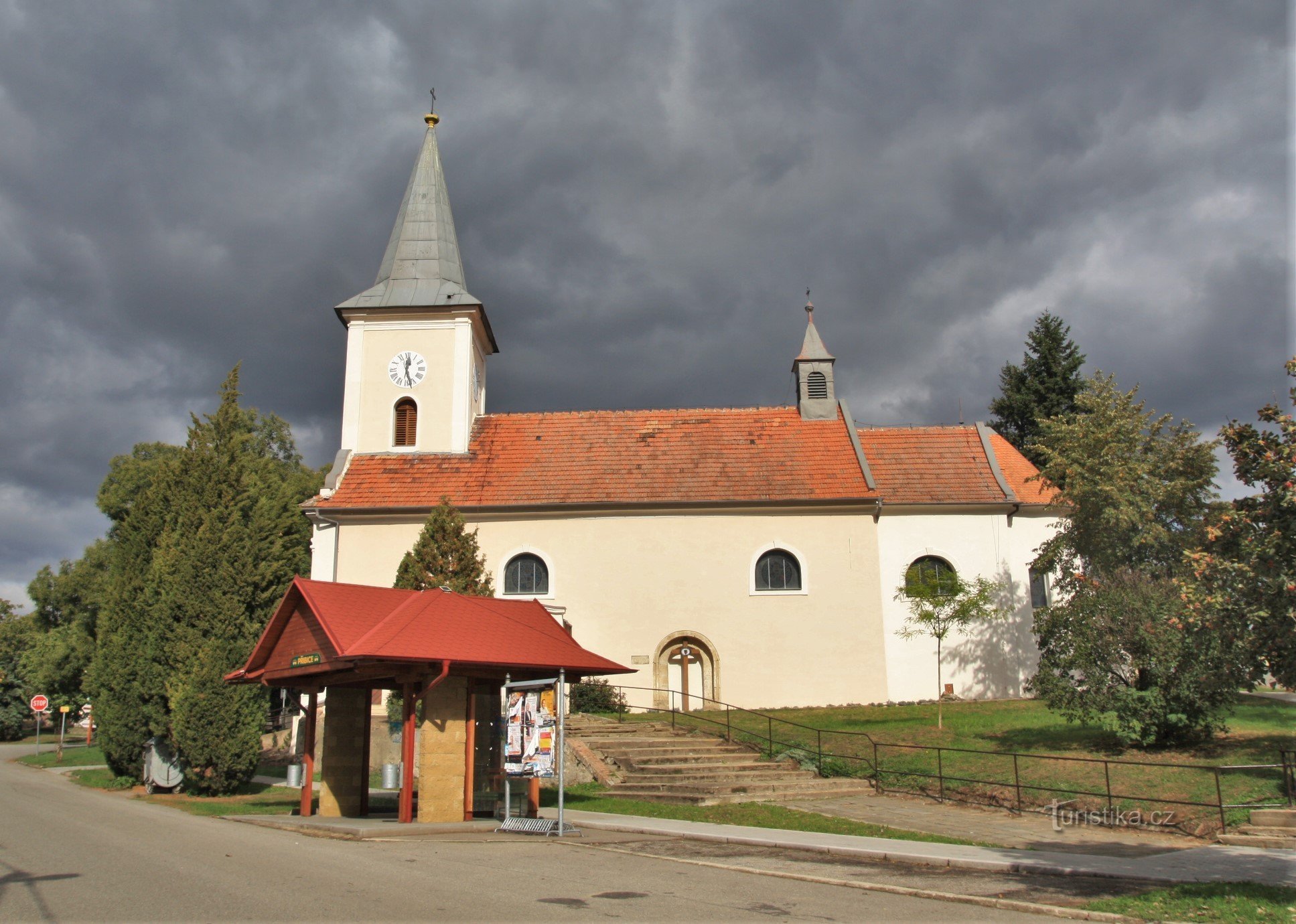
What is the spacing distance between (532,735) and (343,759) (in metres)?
4.52

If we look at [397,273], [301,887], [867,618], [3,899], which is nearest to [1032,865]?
[301,887]

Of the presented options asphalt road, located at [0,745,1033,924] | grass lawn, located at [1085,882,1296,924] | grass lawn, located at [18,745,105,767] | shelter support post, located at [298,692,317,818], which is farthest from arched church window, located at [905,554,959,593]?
grass lawn, located at [18,745,105,767]

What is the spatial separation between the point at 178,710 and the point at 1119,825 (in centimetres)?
1964

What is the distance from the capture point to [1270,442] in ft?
26.2

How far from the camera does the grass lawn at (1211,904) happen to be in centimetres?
759

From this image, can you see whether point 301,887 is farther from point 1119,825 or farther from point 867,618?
point 867,618

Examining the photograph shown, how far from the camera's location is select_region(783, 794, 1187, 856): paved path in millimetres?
12297

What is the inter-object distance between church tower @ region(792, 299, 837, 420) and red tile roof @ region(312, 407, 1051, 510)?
0.65 metres

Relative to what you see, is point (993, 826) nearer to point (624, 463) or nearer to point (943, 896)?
point (943, 896)

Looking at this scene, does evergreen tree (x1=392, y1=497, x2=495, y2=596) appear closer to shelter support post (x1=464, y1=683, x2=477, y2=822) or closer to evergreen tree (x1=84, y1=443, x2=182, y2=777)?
evergreen tree (x1=84, y1=443, x2=182, y2=777)

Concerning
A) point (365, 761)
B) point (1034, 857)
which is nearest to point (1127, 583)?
point (1034, 857)

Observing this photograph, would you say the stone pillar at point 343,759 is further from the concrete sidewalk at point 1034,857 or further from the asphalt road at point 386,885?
the concrete sidewalk at point 1034,857

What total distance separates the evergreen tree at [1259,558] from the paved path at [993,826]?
476 centimetres

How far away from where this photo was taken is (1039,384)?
1796 inches
